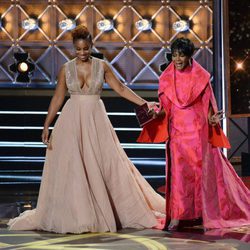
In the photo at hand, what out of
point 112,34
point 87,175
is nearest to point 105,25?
point 112,34

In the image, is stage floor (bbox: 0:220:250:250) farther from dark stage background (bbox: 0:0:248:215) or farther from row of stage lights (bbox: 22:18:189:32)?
row of stage lights (bbox: 22:18:189:32)

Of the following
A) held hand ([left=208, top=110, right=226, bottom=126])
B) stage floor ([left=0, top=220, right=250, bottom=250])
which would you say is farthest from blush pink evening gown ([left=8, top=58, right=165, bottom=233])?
held hand ([left=208, top=110, right=226, bottom=126])

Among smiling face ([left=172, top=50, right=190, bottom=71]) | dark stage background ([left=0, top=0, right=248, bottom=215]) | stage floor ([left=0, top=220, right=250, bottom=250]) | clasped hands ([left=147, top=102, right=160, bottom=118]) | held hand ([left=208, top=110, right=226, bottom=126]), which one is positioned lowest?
stage floor ([left=0, top=220, right=250, bottom=250])

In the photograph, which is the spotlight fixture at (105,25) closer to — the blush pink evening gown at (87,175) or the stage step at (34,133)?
the stage step at (34,133)

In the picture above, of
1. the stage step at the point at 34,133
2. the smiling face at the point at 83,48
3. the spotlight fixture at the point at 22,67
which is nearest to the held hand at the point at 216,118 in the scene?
the smiling face at the point at 83,48

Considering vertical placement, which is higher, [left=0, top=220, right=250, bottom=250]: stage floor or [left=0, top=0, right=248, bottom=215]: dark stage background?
[left=0, top=0, right=248, bottom=215]: dark stage background

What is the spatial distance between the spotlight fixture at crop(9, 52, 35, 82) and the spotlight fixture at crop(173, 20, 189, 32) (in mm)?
2039

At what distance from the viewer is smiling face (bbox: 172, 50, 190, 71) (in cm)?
540

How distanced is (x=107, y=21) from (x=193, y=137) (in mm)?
6021

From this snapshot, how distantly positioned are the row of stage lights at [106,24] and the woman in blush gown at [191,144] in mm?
5738

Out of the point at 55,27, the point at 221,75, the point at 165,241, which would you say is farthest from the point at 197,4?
the point at 165,241

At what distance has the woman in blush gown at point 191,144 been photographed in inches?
214

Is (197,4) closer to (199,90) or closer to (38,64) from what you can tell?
(38,64)

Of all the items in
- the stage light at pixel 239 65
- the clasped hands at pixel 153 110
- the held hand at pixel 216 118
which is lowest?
the held hand at pixel 216 118
